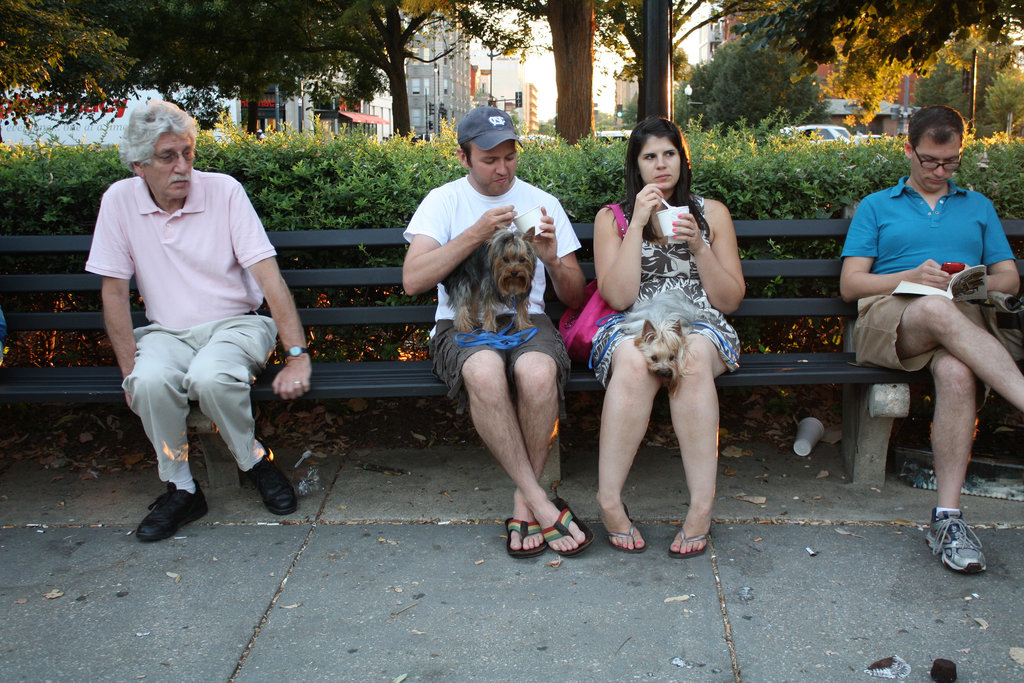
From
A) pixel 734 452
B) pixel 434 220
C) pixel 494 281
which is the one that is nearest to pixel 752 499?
pixel 734 452

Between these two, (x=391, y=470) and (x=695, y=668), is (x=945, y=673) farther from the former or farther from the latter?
(x=391, y=470)

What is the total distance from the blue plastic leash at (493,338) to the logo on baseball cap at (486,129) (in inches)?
29.1

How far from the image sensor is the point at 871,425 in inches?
148

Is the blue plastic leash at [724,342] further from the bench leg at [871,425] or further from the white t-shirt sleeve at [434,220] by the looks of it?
the white t-shirt sleeve at [434,220]

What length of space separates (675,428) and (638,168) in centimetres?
116

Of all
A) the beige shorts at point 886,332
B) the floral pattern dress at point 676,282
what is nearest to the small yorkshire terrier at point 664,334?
the floral pattern dress at point 676,282

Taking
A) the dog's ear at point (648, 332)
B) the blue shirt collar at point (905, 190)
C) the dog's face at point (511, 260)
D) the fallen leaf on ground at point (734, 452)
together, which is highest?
the blue shirt collar at point (905, 190)

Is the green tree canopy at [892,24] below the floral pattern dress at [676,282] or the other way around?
the other way around

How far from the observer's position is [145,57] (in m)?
18.5

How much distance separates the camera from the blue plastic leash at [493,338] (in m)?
3.45

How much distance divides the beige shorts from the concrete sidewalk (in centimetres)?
59

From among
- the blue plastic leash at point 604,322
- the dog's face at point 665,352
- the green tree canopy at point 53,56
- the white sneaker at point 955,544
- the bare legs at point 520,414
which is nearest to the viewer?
the white sneaker at point 955,544

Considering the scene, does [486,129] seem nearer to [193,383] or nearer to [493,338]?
[493,338]

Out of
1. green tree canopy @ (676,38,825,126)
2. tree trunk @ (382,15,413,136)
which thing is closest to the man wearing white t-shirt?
tree trunk @ (382,15,413,136)
